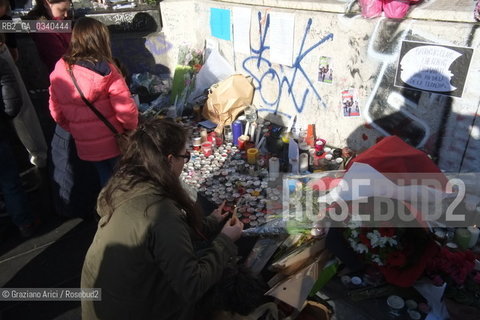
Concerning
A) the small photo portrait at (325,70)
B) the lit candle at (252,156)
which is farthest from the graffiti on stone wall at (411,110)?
the lit candle at (252,156)

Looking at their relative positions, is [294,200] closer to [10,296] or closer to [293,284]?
[293,284]

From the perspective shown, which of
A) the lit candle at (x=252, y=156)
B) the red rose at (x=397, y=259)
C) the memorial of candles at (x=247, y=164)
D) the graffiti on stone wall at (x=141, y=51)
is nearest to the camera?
the red rose at (x=397, y=259)

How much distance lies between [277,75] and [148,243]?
397 cm

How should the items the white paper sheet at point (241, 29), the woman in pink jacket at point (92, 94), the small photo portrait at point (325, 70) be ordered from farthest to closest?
1. the white paper sheet at point (241, 29)
2. the small photo portrait at point (325, 70)
3. the woman in pink jacket at point (92, 94)

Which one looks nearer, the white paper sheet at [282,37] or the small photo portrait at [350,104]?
the small photo portrait at [350,104]

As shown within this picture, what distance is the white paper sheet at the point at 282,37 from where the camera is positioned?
4.71 meters

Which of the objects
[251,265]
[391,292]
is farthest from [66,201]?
[391,292]

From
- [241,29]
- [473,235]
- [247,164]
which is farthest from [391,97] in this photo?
[241,29]

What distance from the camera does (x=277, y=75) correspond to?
5.21 meters

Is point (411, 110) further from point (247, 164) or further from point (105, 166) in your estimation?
point (105, 166)

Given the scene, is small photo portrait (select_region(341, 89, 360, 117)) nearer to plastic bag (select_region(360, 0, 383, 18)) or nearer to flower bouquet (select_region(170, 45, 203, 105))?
plastic bag (select_region(360, 0, 383, 18))

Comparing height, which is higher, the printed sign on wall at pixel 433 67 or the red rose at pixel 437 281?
the printed sign on wall at pixel 433 67

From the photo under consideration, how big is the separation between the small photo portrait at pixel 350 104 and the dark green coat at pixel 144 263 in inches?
123

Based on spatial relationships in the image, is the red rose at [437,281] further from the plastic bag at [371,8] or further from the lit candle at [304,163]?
the plastic bag at [371,8]
